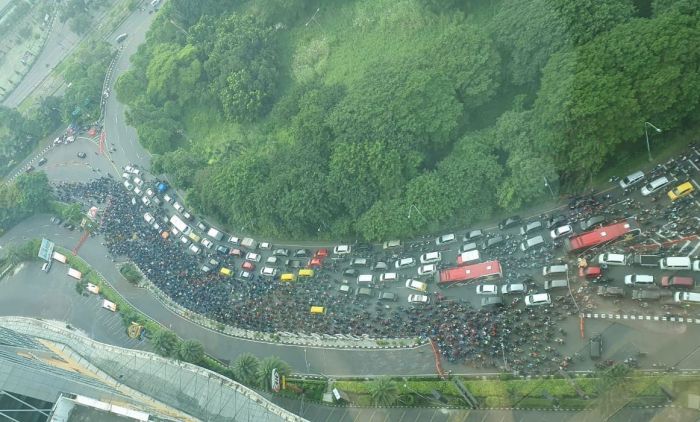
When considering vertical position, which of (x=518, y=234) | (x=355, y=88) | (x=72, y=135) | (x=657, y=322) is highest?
(x=355, y=88)

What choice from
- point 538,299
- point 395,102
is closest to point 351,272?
point 395,102

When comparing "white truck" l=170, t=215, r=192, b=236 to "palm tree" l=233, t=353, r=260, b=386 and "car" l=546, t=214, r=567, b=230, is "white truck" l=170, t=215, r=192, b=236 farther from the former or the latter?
"car" l=546, t=214, r=567, b=230

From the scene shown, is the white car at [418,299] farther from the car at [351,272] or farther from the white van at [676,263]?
the white van at [676,263]

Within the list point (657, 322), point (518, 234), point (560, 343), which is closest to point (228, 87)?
point (518, 234)

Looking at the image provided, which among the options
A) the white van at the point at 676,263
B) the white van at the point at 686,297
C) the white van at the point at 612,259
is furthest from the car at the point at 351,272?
the white van at the point at 686,297

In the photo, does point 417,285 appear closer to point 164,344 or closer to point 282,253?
point 282,253

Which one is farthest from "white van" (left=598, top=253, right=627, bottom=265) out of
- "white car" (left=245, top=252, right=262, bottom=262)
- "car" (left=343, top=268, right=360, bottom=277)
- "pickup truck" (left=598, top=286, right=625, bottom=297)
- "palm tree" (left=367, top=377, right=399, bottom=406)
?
"white car" (left=245, top=252, right=262, bottom=262)

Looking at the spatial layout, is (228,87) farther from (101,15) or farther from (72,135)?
(101,15)
